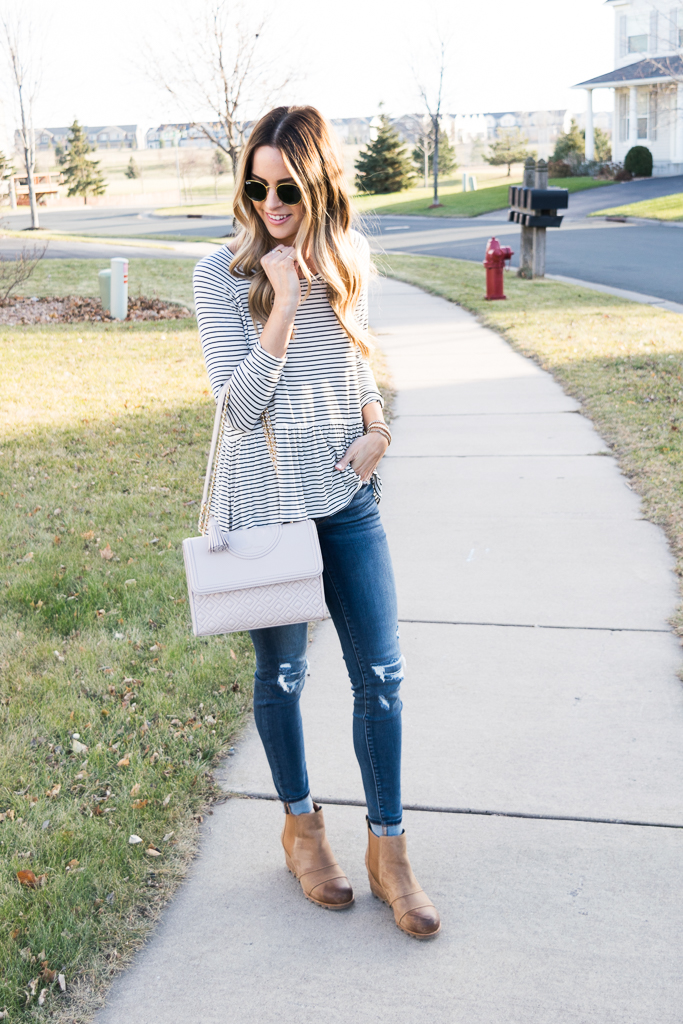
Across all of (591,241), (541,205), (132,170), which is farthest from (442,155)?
(541,205)

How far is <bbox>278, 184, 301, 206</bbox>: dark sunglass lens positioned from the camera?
2.16 m

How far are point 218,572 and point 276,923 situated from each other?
0.94 meters

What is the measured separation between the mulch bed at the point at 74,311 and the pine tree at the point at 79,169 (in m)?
46.7

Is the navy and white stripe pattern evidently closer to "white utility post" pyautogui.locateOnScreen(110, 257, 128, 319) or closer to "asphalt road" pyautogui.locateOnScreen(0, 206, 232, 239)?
"white utility post" pyautogui.locateOnScreen(110, 257, 128, 319)

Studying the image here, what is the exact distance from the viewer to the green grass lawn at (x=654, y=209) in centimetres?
2525

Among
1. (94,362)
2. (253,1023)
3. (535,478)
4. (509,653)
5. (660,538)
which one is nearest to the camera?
(253,1023)

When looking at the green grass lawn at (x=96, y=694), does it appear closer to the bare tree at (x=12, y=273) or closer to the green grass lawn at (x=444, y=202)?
the bare tree at (x=12, y=273)

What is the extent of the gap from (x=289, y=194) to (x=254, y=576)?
0.89 m

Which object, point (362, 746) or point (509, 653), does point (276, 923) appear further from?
point (509, 653)

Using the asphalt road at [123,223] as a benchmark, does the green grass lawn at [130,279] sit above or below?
below

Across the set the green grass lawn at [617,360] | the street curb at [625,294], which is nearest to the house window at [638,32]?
the street curb at [625,294]

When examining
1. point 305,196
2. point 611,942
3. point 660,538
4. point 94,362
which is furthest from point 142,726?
point 94,362

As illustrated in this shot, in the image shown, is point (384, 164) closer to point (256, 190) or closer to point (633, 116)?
point (633, 116)

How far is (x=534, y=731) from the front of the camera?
3.19 meters
